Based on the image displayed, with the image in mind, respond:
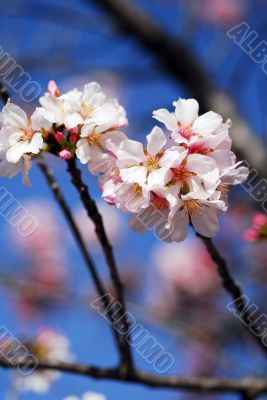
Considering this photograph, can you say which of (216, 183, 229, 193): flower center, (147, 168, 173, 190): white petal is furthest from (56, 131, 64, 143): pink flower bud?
(216, 183, 229, 193): flower center

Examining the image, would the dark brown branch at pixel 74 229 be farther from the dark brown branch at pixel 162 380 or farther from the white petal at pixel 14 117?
the white petal at pixel 14 117

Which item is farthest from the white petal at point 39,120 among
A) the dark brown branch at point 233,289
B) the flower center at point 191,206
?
the dark brown branch at point 233,289

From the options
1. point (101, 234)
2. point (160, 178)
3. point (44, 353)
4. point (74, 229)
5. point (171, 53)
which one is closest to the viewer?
point (160, 178)

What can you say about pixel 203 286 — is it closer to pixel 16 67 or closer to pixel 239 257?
pixel 239 257

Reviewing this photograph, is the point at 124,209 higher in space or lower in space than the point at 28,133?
lower

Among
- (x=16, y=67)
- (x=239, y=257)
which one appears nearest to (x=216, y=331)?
(x=239, y=257)

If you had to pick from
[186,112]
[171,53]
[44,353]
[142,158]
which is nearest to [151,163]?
[142,158]

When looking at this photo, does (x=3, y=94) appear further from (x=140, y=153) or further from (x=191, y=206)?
(x=191, y=206)
